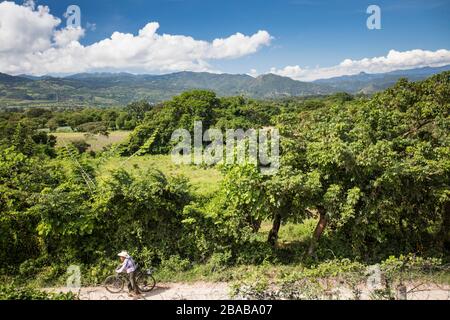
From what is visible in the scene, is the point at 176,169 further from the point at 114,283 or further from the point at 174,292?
the point at 174,292

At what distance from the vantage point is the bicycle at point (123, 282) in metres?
8.49

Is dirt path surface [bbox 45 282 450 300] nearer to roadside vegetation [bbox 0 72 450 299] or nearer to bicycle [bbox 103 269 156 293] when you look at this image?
bicycle [bbox 103 269 156 293]

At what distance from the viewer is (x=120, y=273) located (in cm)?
848

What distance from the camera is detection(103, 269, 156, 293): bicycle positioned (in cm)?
849

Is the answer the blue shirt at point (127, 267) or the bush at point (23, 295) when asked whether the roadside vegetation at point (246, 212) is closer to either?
the blue shirt at point (127, 267)

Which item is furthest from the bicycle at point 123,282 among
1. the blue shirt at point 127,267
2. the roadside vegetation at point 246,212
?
the roadside vegetation at point 246,212

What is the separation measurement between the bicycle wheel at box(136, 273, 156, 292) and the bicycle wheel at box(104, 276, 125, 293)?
44cm

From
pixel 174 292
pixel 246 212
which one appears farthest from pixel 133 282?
pixel 246 212

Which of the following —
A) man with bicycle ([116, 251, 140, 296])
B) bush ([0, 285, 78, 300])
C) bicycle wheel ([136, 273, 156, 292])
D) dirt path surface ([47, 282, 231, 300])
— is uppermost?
bush ([0, 285, 78, 300])

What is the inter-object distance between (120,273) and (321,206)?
629 cm

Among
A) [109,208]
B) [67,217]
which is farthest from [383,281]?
[67,217]

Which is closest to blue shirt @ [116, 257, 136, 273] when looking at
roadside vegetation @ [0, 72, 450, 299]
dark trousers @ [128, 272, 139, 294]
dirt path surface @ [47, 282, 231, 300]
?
dark trousers @ [128, 272, 139, 294]

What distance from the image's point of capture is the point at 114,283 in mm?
8539
